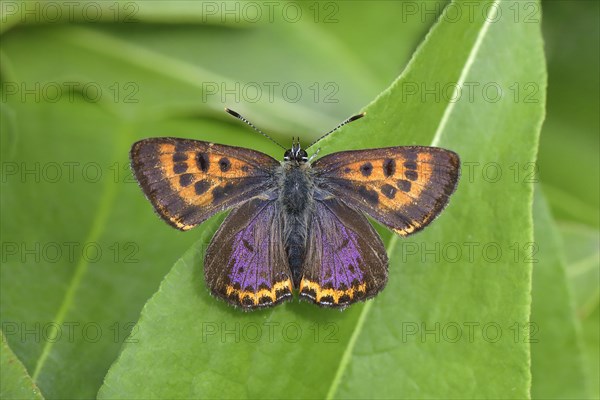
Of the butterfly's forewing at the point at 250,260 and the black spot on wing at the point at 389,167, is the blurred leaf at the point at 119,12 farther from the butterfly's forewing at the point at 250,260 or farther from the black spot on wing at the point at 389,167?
the black spot on wing at the point at 389,167

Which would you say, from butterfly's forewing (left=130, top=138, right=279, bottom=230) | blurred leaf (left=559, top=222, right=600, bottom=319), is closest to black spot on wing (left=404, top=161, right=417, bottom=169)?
butterfly's forewing (left=130, top=138, right=279, bottom=230)

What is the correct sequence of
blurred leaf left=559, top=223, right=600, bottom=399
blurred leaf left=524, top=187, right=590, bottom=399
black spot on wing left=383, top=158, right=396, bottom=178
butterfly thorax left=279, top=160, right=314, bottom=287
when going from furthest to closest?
1. blurred leaf left=559, top=223, right=600, bottom=399
2. blurred leaf left=524, top=187, right=590, bottom=399
3. butterfly thorax left=279, top=160, right=314, bottom=287
4. black spot on wing left=383, top=158, right=396, bottom=178

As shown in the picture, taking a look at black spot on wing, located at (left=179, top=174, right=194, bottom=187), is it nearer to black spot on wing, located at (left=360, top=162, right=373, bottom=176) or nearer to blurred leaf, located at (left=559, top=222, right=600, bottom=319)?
black spot on wing, located at (left=360, top=162, right=373, bottom=176)

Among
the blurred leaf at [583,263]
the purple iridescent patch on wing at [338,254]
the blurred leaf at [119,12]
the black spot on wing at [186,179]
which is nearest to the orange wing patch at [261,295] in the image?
the purple iridescent patch on wing at [338,254]

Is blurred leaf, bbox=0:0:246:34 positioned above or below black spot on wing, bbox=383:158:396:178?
above

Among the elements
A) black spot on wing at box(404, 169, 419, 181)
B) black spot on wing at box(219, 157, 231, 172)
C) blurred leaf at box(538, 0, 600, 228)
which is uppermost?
blurred leaf at box(538, 0, 600, 228)

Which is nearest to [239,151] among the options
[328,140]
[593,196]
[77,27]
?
[328,140]

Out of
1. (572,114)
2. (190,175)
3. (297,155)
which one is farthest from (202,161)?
(572,114)

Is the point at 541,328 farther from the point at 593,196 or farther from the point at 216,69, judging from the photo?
the point at 216,69

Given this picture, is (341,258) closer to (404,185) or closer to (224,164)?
(404,185)
